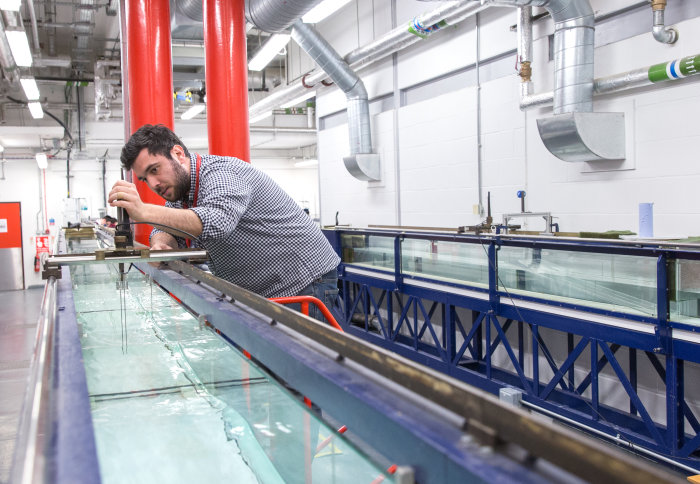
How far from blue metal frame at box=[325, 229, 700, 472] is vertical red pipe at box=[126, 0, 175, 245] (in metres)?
2.55

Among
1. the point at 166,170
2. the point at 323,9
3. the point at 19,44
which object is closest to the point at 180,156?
the point at 166,170

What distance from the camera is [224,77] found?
4.49 m

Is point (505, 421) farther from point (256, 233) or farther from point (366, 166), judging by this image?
point (366, 166)

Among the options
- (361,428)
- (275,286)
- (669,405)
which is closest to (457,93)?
(669,405)

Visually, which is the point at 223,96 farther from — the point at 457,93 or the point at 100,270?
the point at 457,93

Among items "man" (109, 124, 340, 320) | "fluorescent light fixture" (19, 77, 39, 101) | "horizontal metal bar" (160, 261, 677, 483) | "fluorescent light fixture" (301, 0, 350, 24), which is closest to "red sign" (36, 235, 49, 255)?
"fluorescent light fixture" (19, 77, 39, 101)

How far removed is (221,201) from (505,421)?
4.60 feet

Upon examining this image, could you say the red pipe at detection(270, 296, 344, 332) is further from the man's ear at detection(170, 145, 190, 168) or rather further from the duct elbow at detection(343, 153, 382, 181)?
the duct elbow at detection(343, 153, 382, 181)

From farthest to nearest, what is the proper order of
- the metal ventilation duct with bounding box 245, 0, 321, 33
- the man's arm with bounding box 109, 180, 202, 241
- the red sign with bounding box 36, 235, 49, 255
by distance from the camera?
the red sign with bounding box 36, 235, 49, 255 → the metal ventilation duct with bounding box 245, 0, 321, 33 → the man's arm with bounding box 109, 180, 202, 241

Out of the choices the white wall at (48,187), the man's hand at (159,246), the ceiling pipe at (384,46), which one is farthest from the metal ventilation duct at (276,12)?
the white wall at (48,187)

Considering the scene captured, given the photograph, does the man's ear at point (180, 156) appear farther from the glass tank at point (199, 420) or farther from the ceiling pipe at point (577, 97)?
the ceiling pipe at point (577, 97)

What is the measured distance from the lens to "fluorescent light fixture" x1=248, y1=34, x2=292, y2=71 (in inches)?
265

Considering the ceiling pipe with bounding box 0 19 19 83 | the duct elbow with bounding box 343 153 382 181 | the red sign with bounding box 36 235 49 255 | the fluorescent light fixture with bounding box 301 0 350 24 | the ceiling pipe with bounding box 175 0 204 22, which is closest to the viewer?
the fluorescent light fixture with bounding box 301 0 350 24

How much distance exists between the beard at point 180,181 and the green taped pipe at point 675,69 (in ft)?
12.9
